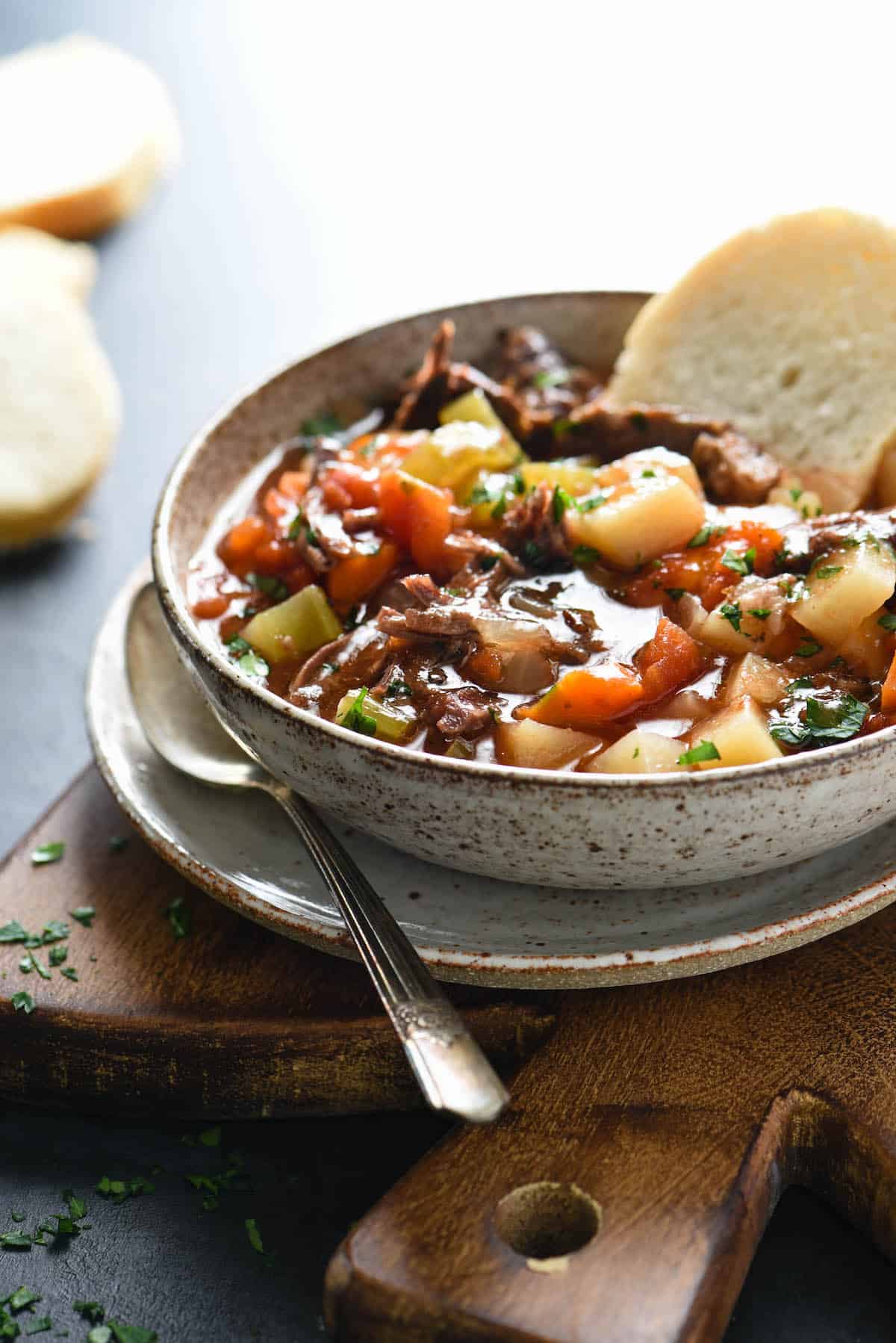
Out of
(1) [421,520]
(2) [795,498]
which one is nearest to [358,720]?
(1) [421,520]

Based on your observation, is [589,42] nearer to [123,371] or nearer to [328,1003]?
[123,371]

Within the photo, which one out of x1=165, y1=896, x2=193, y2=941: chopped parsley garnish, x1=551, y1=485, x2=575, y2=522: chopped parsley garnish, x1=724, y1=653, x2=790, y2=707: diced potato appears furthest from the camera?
x1=551, y1=485, x2=575, y2=522: chopped parsley garnish

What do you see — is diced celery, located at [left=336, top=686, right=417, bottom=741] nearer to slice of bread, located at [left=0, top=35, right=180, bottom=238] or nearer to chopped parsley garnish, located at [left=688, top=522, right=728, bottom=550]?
chopped parsley garnish, located at [left=688, top=522, right=728, bottom=550]

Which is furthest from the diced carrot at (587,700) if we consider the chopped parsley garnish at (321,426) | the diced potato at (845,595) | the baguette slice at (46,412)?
the baguette slice at (46,412)

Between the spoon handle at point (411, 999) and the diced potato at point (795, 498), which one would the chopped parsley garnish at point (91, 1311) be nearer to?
the spoon handle at point (411, 999)

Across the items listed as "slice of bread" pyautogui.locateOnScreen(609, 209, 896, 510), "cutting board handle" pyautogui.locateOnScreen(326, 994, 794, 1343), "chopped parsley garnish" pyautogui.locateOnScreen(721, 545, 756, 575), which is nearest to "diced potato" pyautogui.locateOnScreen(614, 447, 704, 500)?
"chopped parsley garnish" pyautogui.locateOnScreen(721, 545, 756, 575)

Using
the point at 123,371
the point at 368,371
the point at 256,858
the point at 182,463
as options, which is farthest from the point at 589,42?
the point at 256,858
